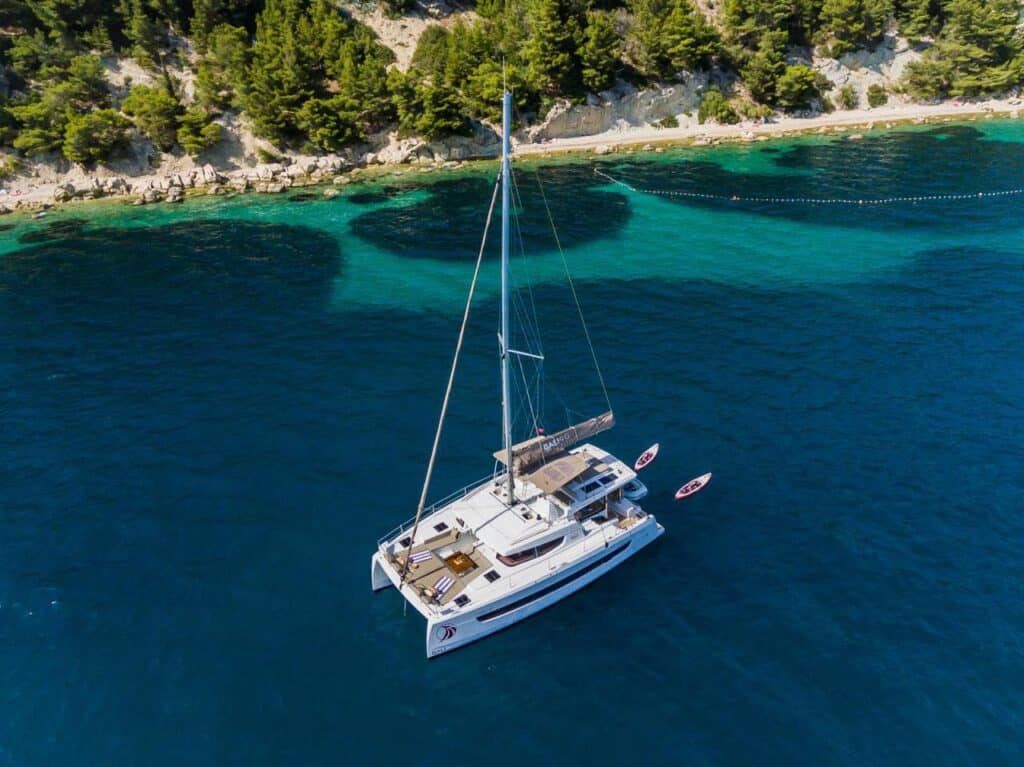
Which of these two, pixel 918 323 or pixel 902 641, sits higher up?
pixel 918 323

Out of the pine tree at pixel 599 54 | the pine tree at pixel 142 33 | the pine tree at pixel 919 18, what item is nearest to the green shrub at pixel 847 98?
the pine tree at pixel 919 18

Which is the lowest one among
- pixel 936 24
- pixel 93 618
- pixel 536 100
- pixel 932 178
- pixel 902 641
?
pixel 902 641

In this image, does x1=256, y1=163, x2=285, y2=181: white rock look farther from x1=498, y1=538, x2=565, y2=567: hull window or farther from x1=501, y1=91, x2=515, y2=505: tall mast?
x1=498, y1=538, x2=565, y2=567: hull window

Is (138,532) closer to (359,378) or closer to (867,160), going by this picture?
(359,378)

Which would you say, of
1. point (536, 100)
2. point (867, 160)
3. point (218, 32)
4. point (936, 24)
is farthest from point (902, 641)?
point (936, 24)

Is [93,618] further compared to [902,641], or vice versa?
[93,618]

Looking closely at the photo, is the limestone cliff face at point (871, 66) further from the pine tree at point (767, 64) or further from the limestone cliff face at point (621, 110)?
the limestone cliff face at point (621, 110)
